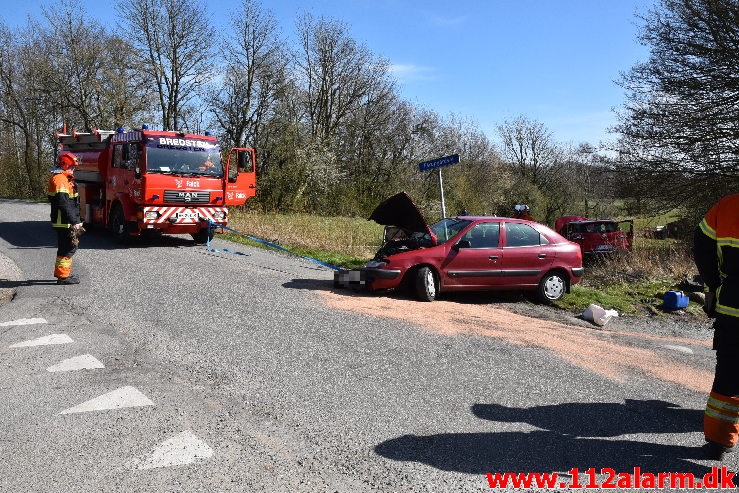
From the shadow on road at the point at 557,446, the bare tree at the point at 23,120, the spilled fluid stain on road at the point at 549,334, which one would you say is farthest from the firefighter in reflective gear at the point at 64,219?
the bare tree at the point at 23,120

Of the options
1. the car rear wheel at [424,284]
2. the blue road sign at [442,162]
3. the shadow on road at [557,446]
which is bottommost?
the shadow on road at [557,446]

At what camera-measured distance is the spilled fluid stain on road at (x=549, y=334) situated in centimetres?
591

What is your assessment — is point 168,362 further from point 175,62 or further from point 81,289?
point 175,62

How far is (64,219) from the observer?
332 inches

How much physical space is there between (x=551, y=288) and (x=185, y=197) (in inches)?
311

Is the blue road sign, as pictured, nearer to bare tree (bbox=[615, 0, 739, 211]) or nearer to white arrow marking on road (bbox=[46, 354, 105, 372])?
white arrow marking on road (bbox=[46, 354, 105, 372])

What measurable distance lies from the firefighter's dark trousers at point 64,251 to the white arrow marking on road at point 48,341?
9.39ft

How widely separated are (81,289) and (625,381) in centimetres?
722

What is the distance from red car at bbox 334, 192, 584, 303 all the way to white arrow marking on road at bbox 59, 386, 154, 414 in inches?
201

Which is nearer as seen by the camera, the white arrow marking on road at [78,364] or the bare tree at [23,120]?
the white arrow marking on road at [78,364]

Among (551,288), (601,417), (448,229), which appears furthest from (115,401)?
(551,288)

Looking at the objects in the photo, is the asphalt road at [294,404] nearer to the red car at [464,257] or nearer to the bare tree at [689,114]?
the red car at [464,257]

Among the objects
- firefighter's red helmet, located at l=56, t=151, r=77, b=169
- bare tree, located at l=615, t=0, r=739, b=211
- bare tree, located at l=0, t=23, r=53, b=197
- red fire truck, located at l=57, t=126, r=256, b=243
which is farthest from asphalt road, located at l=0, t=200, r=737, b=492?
bare tree, located at l=0, t=23, r=53, b=197

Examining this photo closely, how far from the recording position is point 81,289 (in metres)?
8.24
